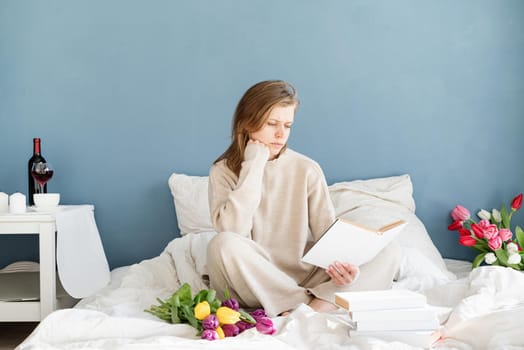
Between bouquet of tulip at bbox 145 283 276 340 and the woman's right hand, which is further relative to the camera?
the woman's right hand

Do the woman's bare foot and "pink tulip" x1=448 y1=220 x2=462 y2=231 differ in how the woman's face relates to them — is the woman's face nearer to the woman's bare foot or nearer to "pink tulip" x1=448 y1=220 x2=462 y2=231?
Result: the woman's bare foot

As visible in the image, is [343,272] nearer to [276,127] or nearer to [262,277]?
[262,277]

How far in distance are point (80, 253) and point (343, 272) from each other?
1211 mm

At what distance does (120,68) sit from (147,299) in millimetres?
1347

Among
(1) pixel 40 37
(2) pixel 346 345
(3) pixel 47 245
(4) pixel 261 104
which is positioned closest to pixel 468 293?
(2) pixel 346 345

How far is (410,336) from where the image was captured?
153cm

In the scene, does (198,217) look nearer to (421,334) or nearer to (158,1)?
(158,1)

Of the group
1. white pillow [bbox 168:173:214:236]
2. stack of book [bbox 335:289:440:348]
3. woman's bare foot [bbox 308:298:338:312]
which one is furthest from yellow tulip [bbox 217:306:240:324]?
white pillow [bbox 168:173:214:236]

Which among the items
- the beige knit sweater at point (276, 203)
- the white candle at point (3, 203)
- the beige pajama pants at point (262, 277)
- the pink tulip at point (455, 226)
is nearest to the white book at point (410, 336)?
the beige pajama pants at point (262, 277)

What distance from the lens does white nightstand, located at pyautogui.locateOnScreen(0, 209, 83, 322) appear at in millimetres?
2502

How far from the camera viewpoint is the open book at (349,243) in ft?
5.99

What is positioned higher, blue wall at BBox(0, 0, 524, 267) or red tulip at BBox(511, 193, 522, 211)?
blue wall at BBox(0, 0, 524, 267)

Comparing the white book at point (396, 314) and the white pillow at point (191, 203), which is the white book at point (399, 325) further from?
the white pillow at point (191, 203)

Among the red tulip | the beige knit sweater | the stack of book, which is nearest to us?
the stack of book
